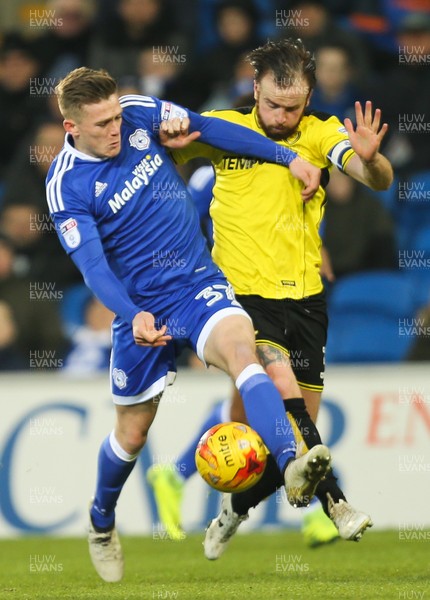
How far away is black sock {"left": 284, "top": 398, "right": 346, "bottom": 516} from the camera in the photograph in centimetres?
601

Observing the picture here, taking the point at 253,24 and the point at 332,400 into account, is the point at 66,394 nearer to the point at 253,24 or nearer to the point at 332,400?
the point at 332,400

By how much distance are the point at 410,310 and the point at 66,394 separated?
3.21 m

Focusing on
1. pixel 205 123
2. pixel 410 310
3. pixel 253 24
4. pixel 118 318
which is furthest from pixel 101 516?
pixel 253 24

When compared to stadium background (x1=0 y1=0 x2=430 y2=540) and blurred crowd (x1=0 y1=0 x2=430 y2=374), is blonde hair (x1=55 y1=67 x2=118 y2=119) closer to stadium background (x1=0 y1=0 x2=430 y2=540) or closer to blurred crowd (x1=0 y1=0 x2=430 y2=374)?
stadium background (x1=0 y1=0 x2=430 y2=540)

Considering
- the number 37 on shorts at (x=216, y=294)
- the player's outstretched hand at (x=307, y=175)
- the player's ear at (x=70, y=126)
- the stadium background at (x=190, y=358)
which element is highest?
the player's ear at (x=70, y=126)

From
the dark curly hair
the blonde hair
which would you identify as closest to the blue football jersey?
the blonde hair

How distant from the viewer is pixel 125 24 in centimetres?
1213

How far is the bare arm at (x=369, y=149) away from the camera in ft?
19.5

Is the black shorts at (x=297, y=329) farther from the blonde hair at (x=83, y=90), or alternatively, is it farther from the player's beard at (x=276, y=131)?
the blonde hair at (x=83, y=90)

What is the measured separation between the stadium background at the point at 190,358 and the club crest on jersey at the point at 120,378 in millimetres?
2879

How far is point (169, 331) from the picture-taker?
6258 mm

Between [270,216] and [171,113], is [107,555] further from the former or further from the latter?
[171,113]

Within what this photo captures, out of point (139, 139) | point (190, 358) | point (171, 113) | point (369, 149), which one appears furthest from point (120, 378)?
point (190, 358)

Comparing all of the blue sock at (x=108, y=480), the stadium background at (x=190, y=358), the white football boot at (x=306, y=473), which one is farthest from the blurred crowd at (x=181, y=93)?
the white football boot at (x=306, y=473)
